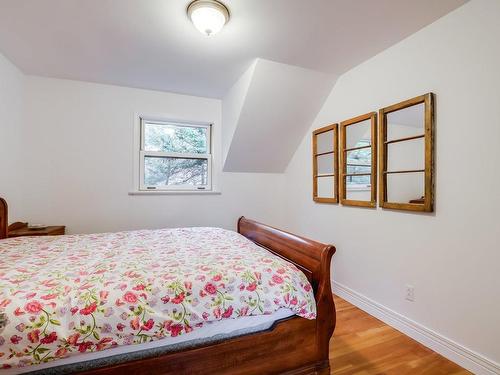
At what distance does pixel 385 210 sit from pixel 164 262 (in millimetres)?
1824

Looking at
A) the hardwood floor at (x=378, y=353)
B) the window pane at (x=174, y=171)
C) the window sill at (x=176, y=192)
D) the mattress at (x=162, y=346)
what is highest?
the window pane at (x=174, y=171)

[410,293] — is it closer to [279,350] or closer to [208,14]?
[279,350]

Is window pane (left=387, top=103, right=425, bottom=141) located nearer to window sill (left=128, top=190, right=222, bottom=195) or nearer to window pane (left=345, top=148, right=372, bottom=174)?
window pane (left=345, top=148, right=372, bottom=174)

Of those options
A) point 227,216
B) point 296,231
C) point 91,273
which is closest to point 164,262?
point 91,273

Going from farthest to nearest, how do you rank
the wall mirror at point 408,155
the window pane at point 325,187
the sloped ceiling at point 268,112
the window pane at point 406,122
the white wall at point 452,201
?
the window pane at point 325,187, the sloped ceiling at point 268,112, the window pane at point 406,122, the wall mirror at point 408,155, the white wall at point 452,201

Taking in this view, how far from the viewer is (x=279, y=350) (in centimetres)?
135

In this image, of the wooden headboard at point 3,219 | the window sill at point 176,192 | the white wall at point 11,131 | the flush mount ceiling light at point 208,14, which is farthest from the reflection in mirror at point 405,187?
the white wall at point 11,131

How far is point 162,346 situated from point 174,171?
2.45 meters

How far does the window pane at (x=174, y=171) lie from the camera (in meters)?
3.25

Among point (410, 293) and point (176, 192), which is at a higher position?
point (176, 192)

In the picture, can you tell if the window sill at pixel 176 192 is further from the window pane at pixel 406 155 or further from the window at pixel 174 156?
the window pane at pixel 406 155

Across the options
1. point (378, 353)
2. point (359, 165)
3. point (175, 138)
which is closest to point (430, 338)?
point (378, 353)

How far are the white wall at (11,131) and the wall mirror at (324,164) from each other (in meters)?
3.13

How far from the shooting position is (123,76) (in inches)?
108
